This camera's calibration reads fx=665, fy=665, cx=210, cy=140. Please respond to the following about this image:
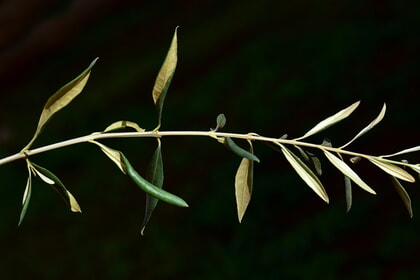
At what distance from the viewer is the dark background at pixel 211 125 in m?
1.74

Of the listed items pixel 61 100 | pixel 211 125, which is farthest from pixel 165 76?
pixel 211 125

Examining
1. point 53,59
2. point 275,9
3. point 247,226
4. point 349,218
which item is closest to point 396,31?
point 275,9

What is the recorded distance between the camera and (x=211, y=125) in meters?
2.02

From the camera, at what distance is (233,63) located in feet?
6.72

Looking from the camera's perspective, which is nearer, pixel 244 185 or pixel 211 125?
pixel 244 185

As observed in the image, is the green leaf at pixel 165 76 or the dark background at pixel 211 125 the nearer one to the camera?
the green leaf at pixel 165 76

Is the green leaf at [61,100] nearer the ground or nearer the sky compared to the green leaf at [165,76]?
nearer the sky

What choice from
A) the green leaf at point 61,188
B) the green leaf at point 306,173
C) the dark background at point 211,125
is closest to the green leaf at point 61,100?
the green leaf at point 61,188

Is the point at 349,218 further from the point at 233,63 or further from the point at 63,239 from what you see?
the point at 63,239

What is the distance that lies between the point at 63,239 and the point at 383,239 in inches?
35.3

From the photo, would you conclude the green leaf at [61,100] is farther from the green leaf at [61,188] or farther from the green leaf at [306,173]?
the green leaf at [306,173]

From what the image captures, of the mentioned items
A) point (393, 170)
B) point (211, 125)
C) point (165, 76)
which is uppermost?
point (165, 76)

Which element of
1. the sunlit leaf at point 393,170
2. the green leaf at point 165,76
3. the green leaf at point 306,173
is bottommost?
the sunlit leaf at point 393,170

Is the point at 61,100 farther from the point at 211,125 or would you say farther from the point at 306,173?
the point at 211,125
